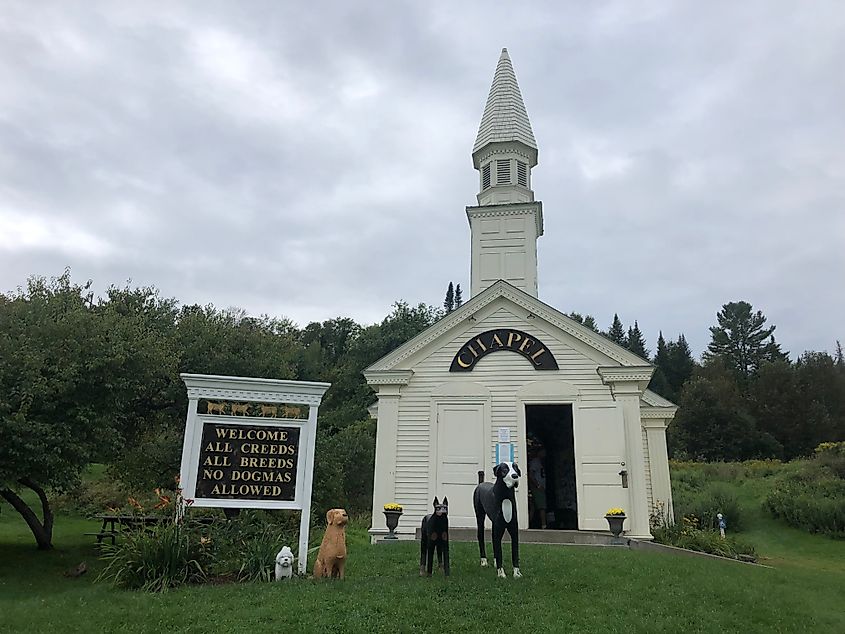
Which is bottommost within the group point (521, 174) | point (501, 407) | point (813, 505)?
point (813, 505)

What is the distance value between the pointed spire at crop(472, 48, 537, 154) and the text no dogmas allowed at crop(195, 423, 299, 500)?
46.1 ft

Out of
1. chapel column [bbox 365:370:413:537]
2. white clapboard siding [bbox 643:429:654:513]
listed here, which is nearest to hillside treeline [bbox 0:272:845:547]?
chapel column [bbox 365:370:413:537]

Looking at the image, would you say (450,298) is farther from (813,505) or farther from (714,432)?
(813,505)

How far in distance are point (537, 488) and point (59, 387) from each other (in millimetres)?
11942

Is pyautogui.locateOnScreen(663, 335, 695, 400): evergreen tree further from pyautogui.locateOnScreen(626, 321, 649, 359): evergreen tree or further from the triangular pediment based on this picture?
the triangular pediment

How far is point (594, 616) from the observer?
712 centimetres

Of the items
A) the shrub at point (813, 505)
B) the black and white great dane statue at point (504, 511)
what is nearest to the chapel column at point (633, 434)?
the black and white great dane statue at point (504, 511)

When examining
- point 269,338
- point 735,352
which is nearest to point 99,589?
point 269,338

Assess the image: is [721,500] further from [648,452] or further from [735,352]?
[735,352]

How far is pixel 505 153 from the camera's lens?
2041 cm

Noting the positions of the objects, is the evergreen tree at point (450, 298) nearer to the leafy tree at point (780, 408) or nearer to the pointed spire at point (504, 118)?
the leafy tree at point (780, 408)

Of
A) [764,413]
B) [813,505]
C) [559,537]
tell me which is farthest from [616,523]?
[764,413]

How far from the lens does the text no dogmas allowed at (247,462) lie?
9023 millimetres

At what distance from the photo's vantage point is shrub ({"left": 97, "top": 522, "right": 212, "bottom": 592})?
8.21m
